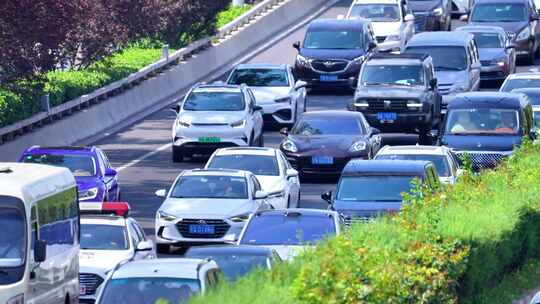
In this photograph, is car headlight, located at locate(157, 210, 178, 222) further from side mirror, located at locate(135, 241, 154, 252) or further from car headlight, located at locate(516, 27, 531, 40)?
car headlight, located at locate(516, 27, 531, 40)

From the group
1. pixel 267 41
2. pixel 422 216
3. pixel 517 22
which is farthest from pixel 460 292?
pixel 267 41

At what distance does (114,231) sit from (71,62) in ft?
74.6

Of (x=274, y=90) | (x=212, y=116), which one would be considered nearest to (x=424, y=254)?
(x=212, y=116)

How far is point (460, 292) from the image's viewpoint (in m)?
18.6

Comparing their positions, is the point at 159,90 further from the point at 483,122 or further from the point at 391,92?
the point at 483,122

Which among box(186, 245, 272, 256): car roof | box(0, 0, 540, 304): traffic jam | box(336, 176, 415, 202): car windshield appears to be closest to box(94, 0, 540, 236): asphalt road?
box(0, 0, 540, 304): traffic jam

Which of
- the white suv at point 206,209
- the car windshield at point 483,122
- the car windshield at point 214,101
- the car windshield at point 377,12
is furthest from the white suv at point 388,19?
the white suv at point 206,209

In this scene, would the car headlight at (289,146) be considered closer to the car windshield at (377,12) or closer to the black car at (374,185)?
the black car at (374,185)

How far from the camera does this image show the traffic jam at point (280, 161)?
66.4ft

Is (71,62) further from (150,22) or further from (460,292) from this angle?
(460,292)

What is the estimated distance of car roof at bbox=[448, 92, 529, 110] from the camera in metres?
35.3

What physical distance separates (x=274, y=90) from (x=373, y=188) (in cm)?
1619

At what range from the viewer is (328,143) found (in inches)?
1406

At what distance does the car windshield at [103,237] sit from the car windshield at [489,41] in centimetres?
2713
